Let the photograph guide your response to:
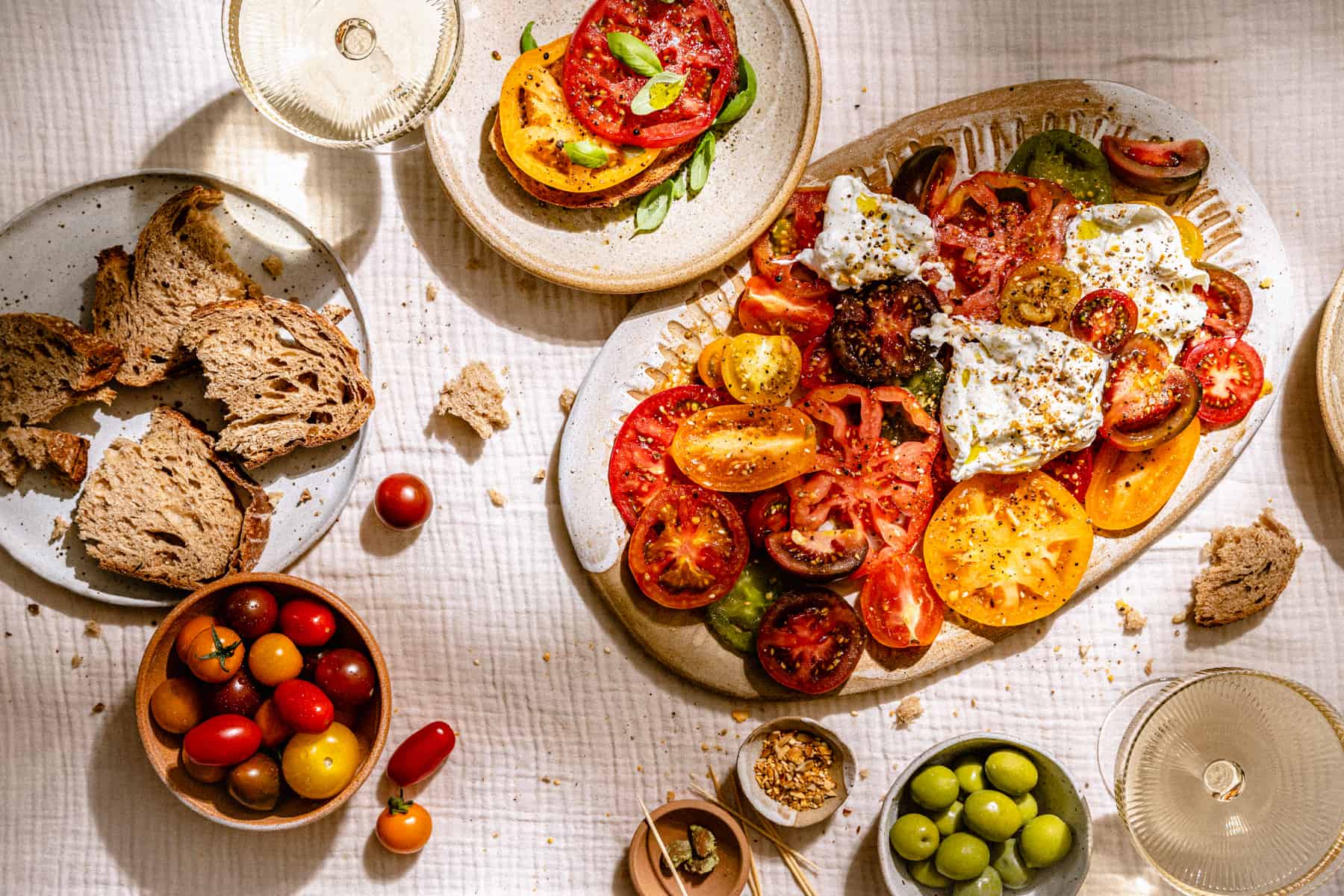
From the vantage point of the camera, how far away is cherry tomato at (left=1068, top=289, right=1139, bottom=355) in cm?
247

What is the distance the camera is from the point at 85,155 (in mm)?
2594

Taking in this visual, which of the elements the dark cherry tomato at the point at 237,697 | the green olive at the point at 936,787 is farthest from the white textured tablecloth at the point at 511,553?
the dark cherry tomato at the point at 237,697

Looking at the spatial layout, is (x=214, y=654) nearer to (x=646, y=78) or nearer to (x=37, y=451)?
(x=37, y=451)

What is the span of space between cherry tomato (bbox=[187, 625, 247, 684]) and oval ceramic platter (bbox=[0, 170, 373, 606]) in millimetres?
203

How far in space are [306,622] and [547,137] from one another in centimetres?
134

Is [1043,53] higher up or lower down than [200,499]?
higher up

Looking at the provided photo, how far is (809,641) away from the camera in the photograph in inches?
98.0

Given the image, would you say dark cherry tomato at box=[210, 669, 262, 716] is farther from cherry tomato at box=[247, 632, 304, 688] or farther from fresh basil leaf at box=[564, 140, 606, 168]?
fresh basil leaf at box=[564, 140, 606, 168]

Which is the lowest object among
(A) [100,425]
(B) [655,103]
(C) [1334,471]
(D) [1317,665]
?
(D) [1317,665]

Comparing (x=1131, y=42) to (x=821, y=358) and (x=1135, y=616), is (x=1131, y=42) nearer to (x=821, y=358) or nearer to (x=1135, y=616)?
(x=821, y=358)

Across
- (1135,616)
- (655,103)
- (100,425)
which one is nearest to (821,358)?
(655,103)

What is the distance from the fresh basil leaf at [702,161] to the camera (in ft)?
8.24

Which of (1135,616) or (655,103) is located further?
(1135,616)

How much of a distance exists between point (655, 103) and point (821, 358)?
750 mm
